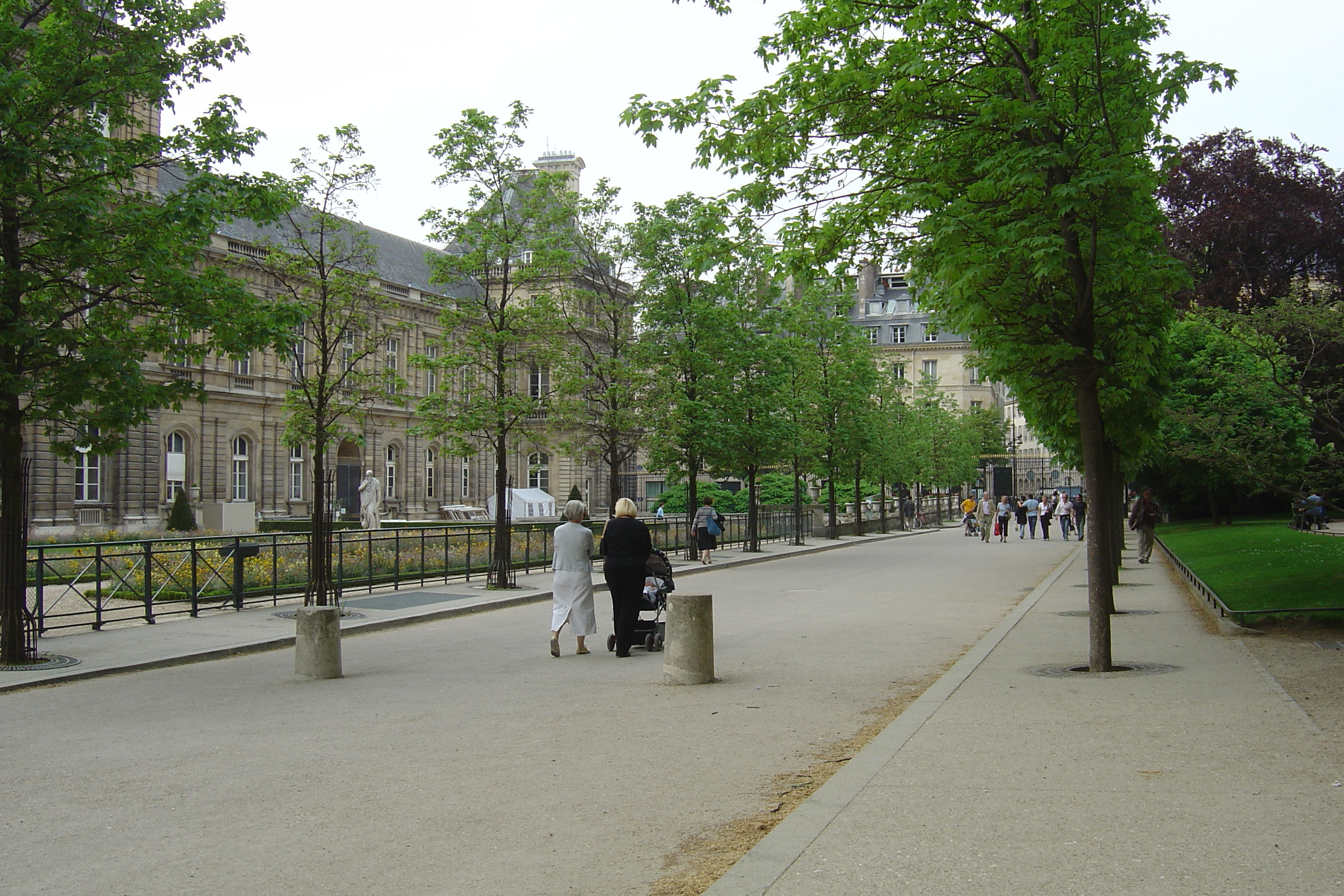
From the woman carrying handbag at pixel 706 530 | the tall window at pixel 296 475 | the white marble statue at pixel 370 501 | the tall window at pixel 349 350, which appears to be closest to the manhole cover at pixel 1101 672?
the tall window at pixel 349 350

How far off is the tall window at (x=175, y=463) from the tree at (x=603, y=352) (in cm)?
2257

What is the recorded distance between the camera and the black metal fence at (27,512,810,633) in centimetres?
1558

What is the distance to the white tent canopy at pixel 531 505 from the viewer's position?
190 feet

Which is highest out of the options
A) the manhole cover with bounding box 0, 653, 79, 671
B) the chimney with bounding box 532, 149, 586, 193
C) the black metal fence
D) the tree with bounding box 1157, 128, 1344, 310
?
the chimney with bounding box 532, 149, 586, 193

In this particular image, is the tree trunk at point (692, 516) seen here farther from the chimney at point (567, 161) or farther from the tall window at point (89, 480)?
the chimney at point (567, 161)

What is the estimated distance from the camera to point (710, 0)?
437 inches

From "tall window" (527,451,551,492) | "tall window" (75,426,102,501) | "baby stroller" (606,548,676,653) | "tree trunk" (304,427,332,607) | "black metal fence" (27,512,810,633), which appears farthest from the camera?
"tall window" (527,451,551,492)

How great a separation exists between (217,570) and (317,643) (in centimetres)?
726

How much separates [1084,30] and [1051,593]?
13489 millimetres

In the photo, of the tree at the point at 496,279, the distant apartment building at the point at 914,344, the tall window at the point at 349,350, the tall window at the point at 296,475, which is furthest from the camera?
the distant apartment building at the point at 914,344

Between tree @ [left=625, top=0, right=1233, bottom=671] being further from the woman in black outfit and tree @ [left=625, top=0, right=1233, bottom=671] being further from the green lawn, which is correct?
the green lawn

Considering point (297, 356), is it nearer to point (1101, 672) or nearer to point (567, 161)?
point (1101, 672)

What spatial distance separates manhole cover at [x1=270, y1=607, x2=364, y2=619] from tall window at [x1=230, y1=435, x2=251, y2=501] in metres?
36.0

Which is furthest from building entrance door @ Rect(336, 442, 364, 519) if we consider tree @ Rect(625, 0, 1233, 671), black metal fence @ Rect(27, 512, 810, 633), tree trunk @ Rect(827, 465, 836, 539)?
tree @ Rect(625, 0, 1233, 671)
